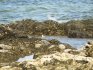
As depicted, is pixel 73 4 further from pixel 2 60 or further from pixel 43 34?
pixel 2 60

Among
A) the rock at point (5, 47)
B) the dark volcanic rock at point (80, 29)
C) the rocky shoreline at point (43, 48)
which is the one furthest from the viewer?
the dark volcanic rock at point (80, 29)

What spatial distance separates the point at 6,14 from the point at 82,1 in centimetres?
737

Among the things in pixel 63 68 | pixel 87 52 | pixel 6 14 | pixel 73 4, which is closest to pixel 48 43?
pixel 87 52

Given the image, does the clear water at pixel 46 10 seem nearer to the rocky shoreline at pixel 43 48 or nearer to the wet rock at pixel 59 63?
the rocky shoreline at pixel 43 48

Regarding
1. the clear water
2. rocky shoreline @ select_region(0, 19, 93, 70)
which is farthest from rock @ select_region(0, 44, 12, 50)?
the clear water

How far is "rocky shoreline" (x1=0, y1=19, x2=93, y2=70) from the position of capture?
447 centimetres

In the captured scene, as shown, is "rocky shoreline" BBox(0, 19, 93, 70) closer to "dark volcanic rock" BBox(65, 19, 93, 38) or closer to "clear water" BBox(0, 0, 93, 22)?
"dark volcanic rock" BBox(65, 19, 93, 38)

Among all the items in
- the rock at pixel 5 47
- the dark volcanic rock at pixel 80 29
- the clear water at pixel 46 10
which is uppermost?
the rock at pixel 5 47

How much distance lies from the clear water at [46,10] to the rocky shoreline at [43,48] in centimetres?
284

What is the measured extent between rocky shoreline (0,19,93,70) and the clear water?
112 inches

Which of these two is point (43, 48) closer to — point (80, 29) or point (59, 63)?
point (80, 29)

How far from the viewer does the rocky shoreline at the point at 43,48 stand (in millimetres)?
4473

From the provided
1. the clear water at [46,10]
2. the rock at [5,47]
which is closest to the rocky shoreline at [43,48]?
the rock at [5,47]

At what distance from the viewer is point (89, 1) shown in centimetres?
2334
